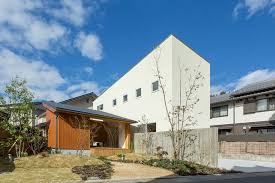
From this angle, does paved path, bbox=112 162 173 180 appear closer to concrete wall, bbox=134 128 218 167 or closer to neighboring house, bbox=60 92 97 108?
concrete wall, bbox=134 128 218 167

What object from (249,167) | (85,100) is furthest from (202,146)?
Answer: (85,100)

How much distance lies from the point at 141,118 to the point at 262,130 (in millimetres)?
11811

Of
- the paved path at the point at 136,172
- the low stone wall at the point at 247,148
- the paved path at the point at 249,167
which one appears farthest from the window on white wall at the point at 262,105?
the paved path at the point at 136,172

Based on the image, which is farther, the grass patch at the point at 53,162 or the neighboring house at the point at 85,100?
the neighboring house at the point at 85,100

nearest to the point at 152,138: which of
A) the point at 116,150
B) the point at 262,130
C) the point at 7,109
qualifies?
the point at 116,150

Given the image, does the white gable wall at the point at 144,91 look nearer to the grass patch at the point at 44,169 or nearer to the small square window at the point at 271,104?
the grass patch at the point at 44,169

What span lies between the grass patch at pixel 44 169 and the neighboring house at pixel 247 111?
19.5 m

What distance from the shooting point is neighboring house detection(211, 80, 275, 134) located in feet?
93.8

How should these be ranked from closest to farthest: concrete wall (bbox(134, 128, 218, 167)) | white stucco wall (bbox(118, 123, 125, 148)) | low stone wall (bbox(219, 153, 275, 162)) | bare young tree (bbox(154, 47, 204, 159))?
concrete wall (bbox(134, 128, 218, 167)) < bare young tree (bbox(154, 47, 204, 159)) < low stone wall (bbox(219, 153, 275, 162)) < white stucco wall (bbox(118, 123, 125, 148))

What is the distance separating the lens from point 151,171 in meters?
13.1

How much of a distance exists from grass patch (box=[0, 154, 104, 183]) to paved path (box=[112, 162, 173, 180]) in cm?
147

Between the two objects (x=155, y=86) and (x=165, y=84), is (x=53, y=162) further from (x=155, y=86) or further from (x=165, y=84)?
(x=155, y=86)

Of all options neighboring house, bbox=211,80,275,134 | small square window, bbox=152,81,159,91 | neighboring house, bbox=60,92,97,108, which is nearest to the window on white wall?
neighboring house, bbox=211,80,275,134

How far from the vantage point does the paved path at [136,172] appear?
465 inches
